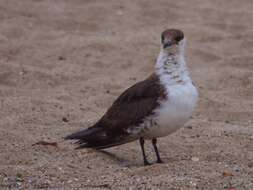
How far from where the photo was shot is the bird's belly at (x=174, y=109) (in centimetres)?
472

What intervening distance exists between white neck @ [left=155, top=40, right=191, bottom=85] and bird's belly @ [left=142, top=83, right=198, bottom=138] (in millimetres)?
64

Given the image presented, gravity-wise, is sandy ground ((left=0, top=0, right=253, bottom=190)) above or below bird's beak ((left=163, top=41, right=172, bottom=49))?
below

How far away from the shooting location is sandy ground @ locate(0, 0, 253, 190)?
4633mm

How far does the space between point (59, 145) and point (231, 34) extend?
4066 mm

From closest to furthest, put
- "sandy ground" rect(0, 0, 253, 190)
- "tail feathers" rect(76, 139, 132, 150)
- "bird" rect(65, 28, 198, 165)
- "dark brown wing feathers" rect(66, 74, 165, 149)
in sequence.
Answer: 1. "sandy ground" rect(0, 0, 253, 190)
2. "bird" rect(65, 28, 198, 165)
3. "dark brown wing feathers" rect(66, 74, 165, 149)
4. "tail feathers" rect(76, 139, 132, 150)

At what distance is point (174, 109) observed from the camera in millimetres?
4723

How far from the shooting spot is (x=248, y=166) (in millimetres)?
4879

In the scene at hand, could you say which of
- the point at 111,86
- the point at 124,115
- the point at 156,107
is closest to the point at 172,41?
the point at 156,107

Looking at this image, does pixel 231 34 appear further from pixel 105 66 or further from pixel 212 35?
pixel 105 66

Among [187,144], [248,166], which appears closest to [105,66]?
[187,144]

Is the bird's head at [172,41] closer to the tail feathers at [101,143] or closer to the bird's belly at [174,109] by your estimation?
the bird's belly at [174,109]

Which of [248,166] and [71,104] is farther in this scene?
[71,104]

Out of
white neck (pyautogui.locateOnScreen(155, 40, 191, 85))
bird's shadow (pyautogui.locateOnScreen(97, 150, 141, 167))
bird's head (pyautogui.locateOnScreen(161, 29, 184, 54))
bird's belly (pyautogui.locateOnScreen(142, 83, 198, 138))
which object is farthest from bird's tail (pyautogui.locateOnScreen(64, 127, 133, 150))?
bird's head (pyautogui.locateOnScreen(161, 29, 184, 54))

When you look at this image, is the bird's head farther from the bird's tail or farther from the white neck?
the bird's tail
